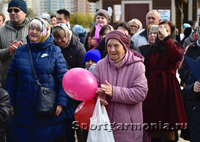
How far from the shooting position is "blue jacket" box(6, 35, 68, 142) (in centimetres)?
393

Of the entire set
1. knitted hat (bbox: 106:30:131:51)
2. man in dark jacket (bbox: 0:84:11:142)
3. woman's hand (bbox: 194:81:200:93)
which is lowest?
man in dark jacket (bbox: 0:84:11:142)

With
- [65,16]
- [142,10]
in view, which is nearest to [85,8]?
[142,10]

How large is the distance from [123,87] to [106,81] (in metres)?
0.21

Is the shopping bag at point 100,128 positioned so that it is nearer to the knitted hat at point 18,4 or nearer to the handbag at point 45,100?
the handbag at point 45,100

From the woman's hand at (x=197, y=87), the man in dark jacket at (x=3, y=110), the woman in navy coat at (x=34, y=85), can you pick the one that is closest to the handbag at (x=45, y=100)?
the woman in navy coat at (x=34, y=85)

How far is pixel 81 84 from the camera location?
11.1 ft

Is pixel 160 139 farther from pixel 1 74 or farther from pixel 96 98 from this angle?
pixel 1 74

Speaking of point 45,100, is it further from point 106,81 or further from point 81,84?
point 106,81

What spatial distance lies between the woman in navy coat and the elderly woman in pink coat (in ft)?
2.26

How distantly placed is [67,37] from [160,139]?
210cm

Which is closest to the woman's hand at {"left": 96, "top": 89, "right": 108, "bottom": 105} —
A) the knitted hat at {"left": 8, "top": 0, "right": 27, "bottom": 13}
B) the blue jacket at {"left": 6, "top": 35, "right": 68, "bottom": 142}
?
the blue jacket at {"left": 6, "top": 35, "right": 68, "bottom": 142}

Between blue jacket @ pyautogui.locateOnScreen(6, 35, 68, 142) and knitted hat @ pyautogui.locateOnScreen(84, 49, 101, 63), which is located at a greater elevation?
knitted hat @ pyautogui.locateOnScreen(84, 49, 101, 63)

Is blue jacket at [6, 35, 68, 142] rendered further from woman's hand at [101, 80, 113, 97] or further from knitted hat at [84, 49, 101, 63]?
woman's hand at [101, 80, 113, 97]

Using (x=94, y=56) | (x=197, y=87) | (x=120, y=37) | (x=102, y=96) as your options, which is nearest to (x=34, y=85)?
(x=102, y=96)
